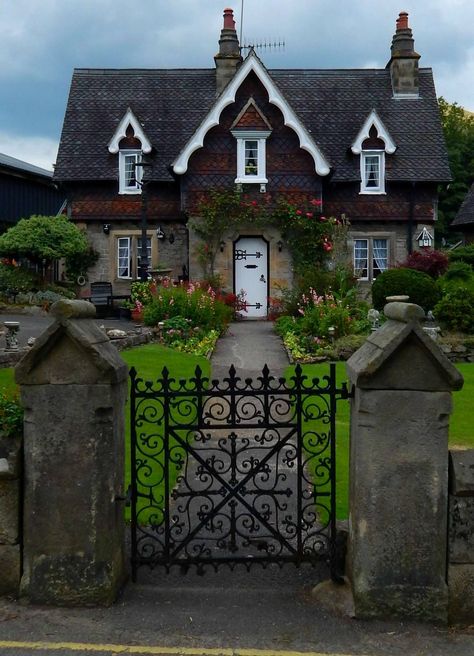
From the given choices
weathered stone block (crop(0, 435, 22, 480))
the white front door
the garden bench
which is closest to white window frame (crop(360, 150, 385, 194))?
the white front door

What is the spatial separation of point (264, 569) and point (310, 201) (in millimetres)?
20073

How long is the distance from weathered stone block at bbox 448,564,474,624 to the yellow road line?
940 mm

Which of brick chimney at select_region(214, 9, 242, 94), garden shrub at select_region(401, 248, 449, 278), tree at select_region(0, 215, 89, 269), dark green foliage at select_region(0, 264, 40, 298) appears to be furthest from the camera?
brick chimney at select_region(214, 9, 242, 94)

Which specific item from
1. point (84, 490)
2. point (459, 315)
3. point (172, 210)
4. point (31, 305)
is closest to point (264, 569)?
point (84, 490)

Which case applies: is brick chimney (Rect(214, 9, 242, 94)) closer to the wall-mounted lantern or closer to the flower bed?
the wall-mounted lantern

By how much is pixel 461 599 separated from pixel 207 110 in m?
25.0

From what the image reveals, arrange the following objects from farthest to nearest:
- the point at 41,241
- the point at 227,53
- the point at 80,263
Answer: the point at 227,53 < the point at 80,263 < the point at 41,241

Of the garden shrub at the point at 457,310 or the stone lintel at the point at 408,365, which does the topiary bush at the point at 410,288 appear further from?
the stone lintel at the point at 408,365

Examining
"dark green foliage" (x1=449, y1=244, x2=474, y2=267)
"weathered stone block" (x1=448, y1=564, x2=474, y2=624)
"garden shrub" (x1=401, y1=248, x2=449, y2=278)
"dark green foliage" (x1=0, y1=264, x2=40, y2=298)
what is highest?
"dark green foliage" (x1=449, y1=244, x2=474, y2=267)

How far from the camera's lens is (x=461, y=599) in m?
4.75

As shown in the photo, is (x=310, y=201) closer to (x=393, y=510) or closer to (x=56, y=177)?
(x=56, y=177)

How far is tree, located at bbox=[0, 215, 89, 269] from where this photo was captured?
2345 centimetres

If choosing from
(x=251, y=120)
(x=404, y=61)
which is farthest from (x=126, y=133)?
(x=404, y=61)

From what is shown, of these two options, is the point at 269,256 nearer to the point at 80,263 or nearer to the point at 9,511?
the point at 80,263
